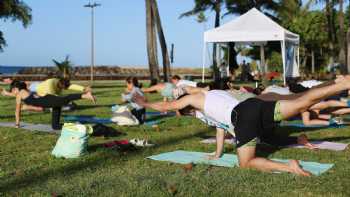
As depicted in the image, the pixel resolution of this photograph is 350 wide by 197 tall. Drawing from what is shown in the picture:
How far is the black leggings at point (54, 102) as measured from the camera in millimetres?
9773

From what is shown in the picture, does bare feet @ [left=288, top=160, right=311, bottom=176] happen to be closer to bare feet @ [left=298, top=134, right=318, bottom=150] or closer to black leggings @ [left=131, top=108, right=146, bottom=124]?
bare feet @ [left=298, top=134, right=318, bottom=150]

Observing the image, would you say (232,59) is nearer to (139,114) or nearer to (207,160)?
(139,114)

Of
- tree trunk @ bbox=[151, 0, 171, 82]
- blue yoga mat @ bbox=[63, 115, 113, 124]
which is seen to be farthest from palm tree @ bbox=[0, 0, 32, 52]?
blue yoga mat @ bbox=[63, 115, 113, 124]

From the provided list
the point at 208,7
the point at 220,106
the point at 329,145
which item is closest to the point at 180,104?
the point at 220,106

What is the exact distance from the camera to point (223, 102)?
5.80m

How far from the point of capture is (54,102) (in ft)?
32.4

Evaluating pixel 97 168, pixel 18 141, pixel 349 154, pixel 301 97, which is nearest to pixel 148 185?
pixel 97 168

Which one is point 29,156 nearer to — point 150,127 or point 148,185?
point 148,185

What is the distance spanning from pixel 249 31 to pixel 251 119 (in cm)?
1481

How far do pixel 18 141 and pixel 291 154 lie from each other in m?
4.23

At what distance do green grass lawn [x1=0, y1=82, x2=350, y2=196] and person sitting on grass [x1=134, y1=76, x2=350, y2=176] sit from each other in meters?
0.17

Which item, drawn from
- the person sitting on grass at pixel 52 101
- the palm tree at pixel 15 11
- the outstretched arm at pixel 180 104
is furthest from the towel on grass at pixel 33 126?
the palm tree at pixel 15 11

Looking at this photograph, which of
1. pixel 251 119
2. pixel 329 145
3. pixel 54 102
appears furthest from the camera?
pixel 54 102

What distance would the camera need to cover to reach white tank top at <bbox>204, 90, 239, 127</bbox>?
5734 millimetres
